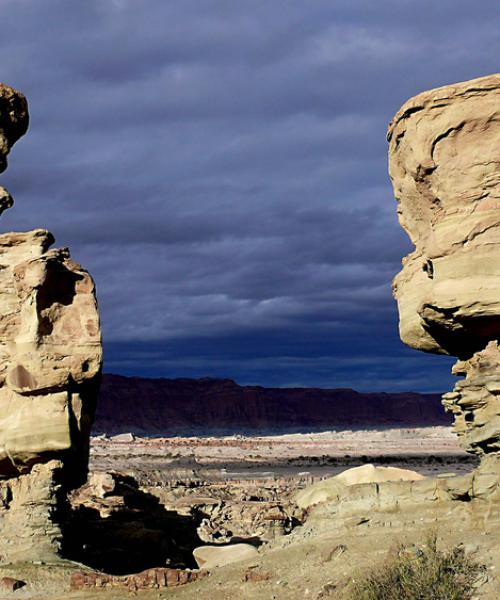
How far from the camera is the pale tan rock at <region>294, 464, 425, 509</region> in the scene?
18402 millimetres

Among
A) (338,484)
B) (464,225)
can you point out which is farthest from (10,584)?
(464,225)

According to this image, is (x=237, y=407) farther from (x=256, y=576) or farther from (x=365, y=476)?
(x=256, y=576)

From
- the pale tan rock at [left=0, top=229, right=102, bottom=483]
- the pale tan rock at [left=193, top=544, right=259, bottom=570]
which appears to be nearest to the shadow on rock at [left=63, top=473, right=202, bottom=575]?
the pale tan rock at [left=0, top=229, right=102, bottom=483]

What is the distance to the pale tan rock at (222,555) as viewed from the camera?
18812mm

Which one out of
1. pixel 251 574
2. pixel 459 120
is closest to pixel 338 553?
pixel 251 574

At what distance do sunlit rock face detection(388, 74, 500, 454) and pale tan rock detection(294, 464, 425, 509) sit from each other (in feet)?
9.98

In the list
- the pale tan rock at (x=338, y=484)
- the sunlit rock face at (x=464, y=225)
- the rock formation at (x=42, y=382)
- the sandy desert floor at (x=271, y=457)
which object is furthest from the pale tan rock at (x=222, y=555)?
the sandy desert floor at (x=271, y=457)

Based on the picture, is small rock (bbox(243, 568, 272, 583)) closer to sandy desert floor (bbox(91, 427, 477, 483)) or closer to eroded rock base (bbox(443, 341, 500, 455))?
eroded rock base (bbox(443, 341, 500, 455))

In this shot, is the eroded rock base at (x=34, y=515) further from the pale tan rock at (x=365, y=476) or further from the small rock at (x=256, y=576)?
the pale tan rock at (x=365, y=476)

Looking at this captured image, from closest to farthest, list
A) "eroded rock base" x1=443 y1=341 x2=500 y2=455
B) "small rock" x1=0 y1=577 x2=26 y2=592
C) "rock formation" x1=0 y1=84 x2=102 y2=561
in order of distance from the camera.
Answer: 1. "eroded rock base" x1=443 y1=341 x2=500 y2=455
2. "small rock" x1=0 y1=577 x2=26 y2=592
3. "rock formation" x1=0 y1=84 x2=102 y2=561

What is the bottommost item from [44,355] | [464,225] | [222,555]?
[222,555]

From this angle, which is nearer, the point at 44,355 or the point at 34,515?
the point at 34,515

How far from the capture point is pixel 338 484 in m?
19.1

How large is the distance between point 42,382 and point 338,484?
6.98 meters
